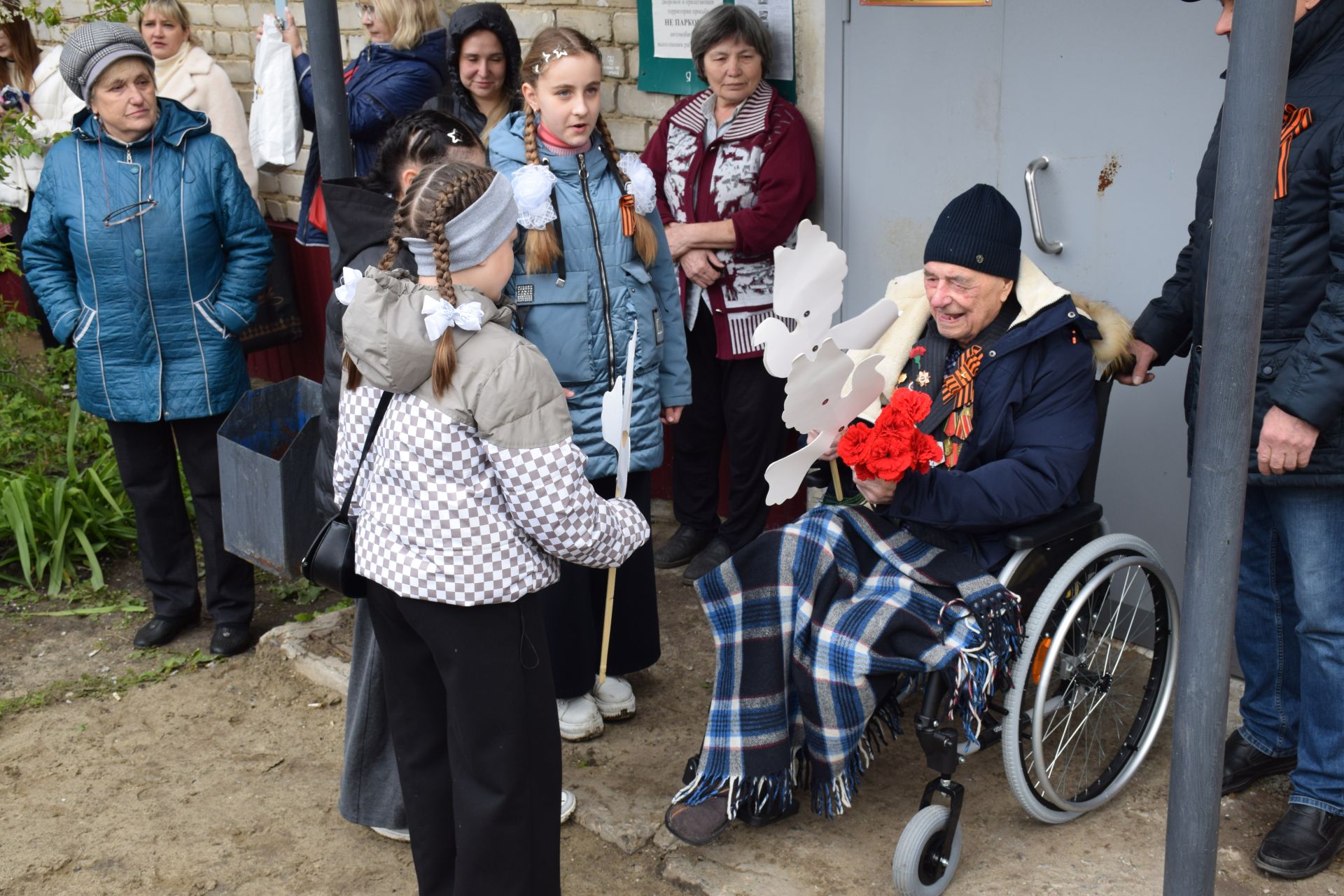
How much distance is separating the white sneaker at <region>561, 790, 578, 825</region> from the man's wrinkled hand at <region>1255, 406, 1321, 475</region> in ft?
6.14

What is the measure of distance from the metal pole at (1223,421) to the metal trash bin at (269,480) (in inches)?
99.0

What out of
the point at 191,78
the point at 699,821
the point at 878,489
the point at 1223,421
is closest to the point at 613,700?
the point at 699,821

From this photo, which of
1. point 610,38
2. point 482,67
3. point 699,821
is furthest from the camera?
point 610,38

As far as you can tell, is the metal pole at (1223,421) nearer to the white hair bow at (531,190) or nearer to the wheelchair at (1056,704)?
the wheelchair at (1056,704)

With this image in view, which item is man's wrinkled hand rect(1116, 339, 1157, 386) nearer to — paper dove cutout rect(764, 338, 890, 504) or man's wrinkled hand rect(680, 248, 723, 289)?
paper dove cutout rect(764, 338, 890, 504)

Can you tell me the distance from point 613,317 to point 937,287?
0.87 metres

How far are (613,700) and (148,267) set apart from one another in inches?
79.1

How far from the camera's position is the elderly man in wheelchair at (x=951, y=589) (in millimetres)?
2787

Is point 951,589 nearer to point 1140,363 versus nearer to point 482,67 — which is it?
point 1140,363

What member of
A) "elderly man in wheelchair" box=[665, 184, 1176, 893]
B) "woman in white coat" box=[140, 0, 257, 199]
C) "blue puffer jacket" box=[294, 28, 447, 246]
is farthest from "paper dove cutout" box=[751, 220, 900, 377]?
"woman in white coat" box=[140, 0, 257, 199]

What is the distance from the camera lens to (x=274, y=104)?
19.2 feet

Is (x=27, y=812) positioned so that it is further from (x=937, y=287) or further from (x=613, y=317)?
(x=937, y=287)

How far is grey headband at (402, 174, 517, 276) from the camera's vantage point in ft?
7.61

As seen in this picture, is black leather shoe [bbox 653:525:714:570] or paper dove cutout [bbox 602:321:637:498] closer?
paper dove cutout [bbox 602:321:637:498]
